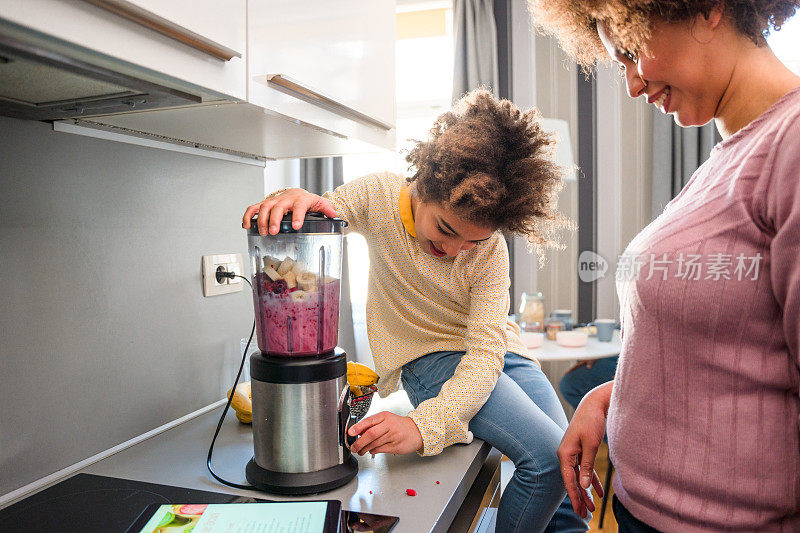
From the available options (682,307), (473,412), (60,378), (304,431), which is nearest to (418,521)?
(304,431)

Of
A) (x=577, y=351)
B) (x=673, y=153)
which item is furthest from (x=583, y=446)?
(x=673, y=153)

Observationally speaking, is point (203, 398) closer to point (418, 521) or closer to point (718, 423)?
point (418, 521)

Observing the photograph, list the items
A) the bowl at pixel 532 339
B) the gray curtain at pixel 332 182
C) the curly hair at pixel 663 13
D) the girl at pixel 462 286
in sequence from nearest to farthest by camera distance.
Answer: the curly hair at pixel 663 13, the girl at pixel 462 286, the gray curtain at pixel 332 182, the bowl at pixel 532 339

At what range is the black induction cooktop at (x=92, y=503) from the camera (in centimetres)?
78

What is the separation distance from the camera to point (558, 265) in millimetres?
3275

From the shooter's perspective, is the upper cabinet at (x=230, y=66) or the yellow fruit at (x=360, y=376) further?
the yellow fruit at (x=360, y=376)

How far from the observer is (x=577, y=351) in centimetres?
234

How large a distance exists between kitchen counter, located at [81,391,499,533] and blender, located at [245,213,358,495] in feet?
0.12

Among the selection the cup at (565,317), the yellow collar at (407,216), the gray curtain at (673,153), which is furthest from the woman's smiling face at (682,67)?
the gray curtain at (673,153)

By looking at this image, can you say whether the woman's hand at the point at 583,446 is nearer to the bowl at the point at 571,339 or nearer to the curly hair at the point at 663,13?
the curly hair at the point at 663,13

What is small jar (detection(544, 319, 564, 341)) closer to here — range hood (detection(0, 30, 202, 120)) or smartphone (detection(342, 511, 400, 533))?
smartphone (detection(342, 511, 400, 533))

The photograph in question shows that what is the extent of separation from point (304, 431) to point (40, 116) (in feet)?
2.02

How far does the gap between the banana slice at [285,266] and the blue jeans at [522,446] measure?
42 centimetres

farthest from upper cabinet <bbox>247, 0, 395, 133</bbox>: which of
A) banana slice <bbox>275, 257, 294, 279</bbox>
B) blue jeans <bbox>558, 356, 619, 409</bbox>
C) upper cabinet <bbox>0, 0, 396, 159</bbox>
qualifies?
blue jeans <bbox>558, 356, 619, 409</bbox>
